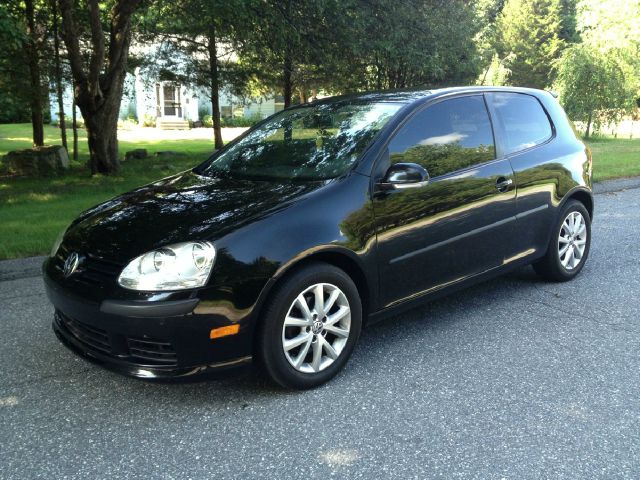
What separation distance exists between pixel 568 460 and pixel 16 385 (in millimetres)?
2996

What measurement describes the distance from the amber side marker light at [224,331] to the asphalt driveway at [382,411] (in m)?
0.44

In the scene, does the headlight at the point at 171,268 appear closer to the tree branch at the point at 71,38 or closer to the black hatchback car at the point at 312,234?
the black hatchback car at the point at 312,234

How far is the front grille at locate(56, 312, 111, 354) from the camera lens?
3279 mm

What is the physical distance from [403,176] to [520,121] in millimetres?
1685

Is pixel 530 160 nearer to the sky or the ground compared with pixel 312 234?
nearer to the sky

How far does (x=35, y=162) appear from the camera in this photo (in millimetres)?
15414

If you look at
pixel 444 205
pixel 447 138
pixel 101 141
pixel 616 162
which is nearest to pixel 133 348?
pixel 444 205

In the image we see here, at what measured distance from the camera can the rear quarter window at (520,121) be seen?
4.78 m

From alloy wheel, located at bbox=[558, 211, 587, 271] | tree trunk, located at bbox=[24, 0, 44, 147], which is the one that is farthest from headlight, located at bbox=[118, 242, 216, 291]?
tree trunk, located at bbox=[24, 0, 44, 147]

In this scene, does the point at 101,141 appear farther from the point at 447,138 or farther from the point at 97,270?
the point at 97,270

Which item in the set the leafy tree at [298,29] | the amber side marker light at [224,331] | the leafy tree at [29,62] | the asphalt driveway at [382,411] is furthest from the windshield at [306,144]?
the leafy tree at [29,62]

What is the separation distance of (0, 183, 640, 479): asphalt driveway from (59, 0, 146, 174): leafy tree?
9.30 m

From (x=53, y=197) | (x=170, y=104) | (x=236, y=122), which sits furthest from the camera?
(x=170, y=104)

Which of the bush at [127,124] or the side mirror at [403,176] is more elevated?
the bush at [127,124]
